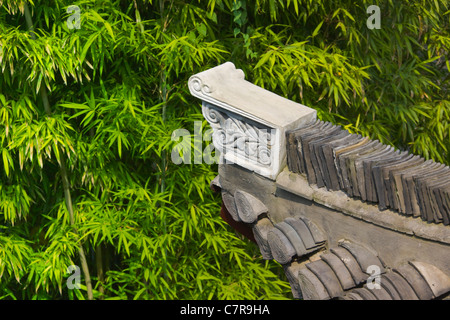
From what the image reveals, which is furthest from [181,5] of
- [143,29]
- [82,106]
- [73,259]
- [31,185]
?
[73,259]

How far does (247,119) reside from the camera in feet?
8.40

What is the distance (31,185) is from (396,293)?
231 centimetres

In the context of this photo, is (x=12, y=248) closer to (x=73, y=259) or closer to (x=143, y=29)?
(x=73, y=259)

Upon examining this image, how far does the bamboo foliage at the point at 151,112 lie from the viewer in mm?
3562

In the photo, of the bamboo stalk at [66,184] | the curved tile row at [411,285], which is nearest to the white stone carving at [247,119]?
the curved tile row at [411,285]

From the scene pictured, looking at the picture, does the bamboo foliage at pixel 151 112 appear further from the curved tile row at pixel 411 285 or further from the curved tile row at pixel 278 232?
the curved tile row at pixel 411 285

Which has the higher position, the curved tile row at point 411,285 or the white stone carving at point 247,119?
the white stone carving at point 247,119

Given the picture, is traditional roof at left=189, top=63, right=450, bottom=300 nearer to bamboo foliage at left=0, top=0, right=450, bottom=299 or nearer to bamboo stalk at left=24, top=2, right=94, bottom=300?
bamboo foliage at left=0, top=0, right=450, bottom=299

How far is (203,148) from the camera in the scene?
12.1 ft

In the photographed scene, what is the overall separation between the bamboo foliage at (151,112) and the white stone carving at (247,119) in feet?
2.88

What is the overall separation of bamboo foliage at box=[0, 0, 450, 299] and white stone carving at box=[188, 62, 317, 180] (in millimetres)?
879

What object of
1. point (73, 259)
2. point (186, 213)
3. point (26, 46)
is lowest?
point (73, 259)

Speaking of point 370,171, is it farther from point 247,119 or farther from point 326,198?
point 247,119

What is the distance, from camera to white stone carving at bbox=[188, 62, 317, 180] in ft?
8.34
